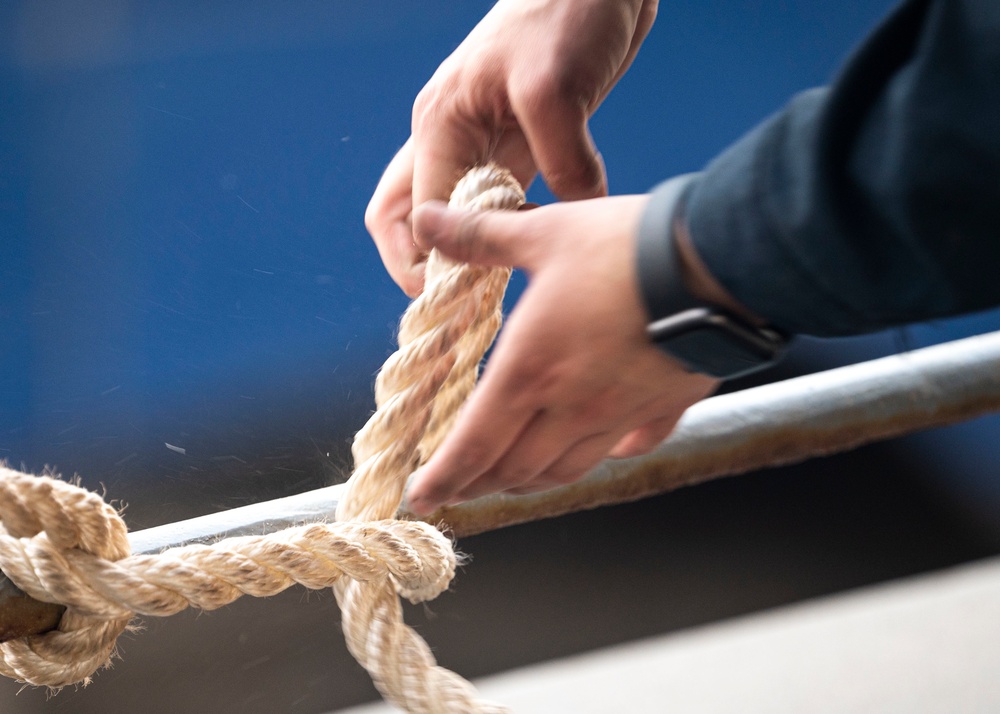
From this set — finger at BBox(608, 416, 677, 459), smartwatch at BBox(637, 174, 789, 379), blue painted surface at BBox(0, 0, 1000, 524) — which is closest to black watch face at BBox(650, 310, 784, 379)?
smartwatch at BBox(637, 174, 789, 379)

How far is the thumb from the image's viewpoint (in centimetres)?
39

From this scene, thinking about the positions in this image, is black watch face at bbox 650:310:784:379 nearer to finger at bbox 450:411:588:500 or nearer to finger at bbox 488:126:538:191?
finger at bbox 450:411:588:500

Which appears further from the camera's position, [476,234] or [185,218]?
[185,218]

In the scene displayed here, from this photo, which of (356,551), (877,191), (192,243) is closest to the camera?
(877,191)

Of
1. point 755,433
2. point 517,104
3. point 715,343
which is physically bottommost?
point 755,433

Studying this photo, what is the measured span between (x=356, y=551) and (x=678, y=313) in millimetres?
204

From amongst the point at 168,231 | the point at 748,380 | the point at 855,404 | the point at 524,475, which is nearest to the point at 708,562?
the point at 748,380

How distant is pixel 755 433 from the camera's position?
0.51m

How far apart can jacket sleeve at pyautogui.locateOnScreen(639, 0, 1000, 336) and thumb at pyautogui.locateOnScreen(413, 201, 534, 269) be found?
0.24 feet

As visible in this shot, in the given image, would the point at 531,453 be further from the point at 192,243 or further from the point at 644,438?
the point at 192,243

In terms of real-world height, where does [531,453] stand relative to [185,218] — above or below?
below

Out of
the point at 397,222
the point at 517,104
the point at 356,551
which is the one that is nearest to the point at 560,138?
the point at 517,104

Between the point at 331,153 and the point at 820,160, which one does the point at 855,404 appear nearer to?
the point at 820,160

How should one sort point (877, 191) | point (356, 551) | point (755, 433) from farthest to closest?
point (755, 433), point (356, 551), point (877, 191)
